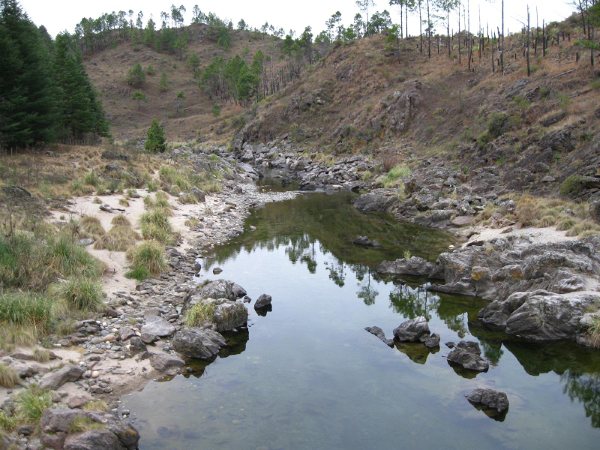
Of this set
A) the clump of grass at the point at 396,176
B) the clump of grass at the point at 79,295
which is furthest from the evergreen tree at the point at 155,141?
the clump of grass at the point at 79,295

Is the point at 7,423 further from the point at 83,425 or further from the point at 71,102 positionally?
the point at 71,102

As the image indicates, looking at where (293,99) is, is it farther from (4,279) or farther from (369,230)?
(4,279)

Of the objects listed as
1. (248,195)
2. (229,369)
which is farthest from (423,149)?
(229,369)

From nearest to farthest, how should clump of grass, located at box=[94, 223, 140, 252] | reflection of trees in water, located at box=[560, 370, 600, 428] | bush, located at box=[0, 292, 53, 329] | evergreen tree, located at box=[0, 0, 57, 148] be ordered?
1. reflection of trees in water, located at box=[560, 370, 600, 428]
2. bush, located at box=[0, 292, 53, 329]
3. clump of grass, located at box=[94, 223, 140, 252]
4. evergreen tree, located at box=[0, 0, 57, 148]

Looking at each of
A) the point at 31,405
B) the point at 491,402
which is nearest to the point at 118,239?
the point at 31,405

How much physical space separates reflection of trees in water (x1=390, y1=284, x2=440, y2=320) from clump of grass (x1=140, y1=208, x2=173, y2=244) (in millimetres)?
10074

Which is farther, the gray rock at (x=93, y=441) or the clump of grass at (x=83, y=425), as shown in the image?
the clump of grass at (x=83, y=425)

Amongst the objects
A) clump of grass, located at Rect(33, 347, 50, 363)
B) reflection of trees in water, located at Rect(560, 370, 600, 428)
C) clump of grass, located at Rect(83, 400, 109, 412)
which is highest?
clump of grass, located at Rect(33, 347, 50, 363)

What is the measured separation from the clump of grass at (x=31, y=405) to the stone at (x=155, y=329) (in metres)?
3.69

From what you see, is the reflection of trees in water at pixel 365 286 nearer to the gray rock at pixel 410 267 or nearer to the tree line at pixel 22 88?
the gray rock at pixel 410 267

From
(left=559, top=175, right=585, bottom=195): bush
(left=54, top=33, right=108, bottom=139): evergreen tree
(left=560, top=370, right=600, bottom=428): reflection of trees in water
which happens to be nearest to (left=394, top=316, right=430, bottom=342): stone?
(left=560, top=370, right=600, bottom=428): reflection of trees in water

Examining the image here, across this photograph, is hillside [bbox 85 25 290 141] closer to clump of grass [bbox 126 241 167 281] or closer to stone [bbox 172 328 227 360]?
clump of grass [bbox 126 241 167 281]

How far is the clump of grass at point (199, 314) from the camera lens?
14219 millimetres

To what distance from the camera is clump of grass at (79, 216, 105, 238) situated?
19.9m
